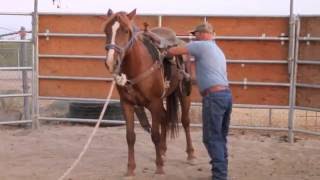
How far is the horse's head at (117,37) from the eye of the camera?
527 centimetres

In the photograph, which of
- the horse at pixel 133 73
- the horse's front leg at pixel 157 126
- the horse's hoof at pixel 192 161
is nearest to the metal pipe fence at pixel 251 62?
the horse's hoof at pixel 192 161

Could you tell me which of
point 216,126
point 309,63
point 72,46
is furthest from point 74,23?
point 216,126

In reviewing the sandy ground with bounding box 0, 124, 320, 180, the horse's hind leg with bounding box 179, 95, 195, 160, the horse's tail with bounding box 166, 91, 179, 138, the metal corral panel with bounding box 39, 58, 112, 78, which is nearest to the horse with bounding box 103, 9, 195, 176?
the horse's tail with bounding box 166, 91, 179, 138

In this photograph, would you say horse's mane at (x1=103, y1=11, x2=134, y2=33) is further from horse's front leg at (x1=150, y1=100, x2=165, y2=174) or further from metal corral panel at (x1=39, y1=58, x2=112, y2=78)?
metal corral panel at (x1=39, y1=58, x2=112, y2=78)

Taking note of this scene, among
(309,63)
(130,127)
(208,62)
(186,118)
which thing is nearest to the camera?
(208,62)

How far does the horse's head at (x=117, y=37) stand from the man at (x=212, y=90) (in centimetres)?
52

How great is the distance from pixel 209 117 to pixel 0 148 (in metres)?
3.81

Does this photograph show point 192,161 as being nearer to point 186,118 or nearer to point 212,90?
point 186,118

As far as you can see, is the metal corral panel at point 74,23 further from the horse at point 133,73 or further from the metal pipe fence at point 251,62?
the horse at point 133,73

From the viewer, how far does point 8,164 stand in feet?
22.3

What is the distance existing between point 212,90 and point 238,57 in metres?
3.60

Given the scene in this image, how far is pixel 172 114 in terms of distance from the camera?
693 cm

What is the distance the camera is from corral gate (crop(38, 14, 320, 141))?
8.41m

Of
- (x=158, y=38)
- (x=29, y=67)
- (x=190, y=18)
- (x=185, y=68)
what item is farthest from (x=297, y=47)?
(x=29, y=67)
